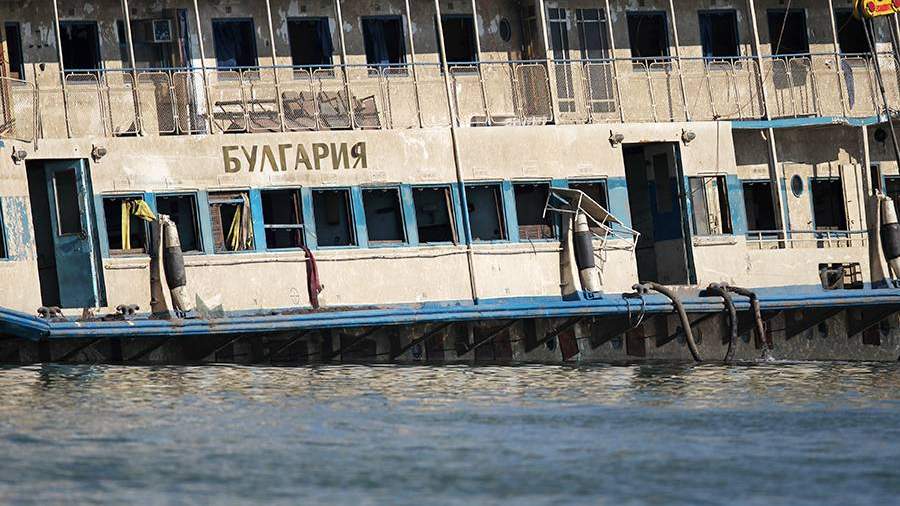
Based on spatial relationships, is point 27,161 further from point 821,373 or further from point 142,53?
point 821,373

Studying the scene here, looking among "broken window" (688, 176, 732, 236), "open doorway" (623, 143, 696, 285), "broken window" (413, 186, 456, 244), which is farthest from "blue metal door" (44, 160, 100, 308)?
"broken window" (688, 176, 732, 236)

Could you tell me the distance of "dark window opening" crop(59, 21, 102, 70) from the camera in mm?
28375

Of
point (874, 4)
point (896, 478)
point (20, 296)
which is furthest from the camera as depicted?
point (874, 4)

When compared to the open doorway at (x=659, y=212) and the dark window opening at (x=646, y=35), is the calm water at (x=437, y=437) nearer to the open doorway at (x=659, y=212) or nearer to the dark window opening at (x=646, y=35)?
the open doorway at (x=659, y=212)

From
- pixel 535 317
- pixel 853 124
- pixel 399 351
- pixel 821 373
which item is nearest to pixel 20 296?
pixel 399 351

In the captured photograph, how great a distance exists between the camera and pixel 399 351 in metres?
27.2

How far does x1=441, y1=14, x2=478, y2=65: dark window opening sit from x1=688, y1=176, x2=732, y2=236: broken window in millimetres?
4035

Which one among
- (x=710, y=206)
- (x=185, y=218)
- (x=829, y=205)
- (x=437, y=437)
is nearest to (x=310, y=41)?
(x=185, y=218)

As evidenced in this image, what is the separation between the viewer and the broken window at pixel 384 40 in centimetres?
2997

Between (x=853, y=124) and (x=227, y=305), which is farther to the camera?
(x=853, y=124)

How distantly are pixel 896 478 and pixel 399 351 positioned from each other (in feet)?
32.4

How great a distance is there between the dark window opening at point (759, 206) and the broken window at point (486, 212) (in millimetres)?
5047

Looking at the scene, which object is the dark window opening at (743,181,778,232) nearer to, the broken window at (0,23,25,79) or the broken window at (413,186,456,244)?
the broken window at (413,186,456,244)

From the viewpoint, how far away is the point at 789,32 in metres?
32.5
